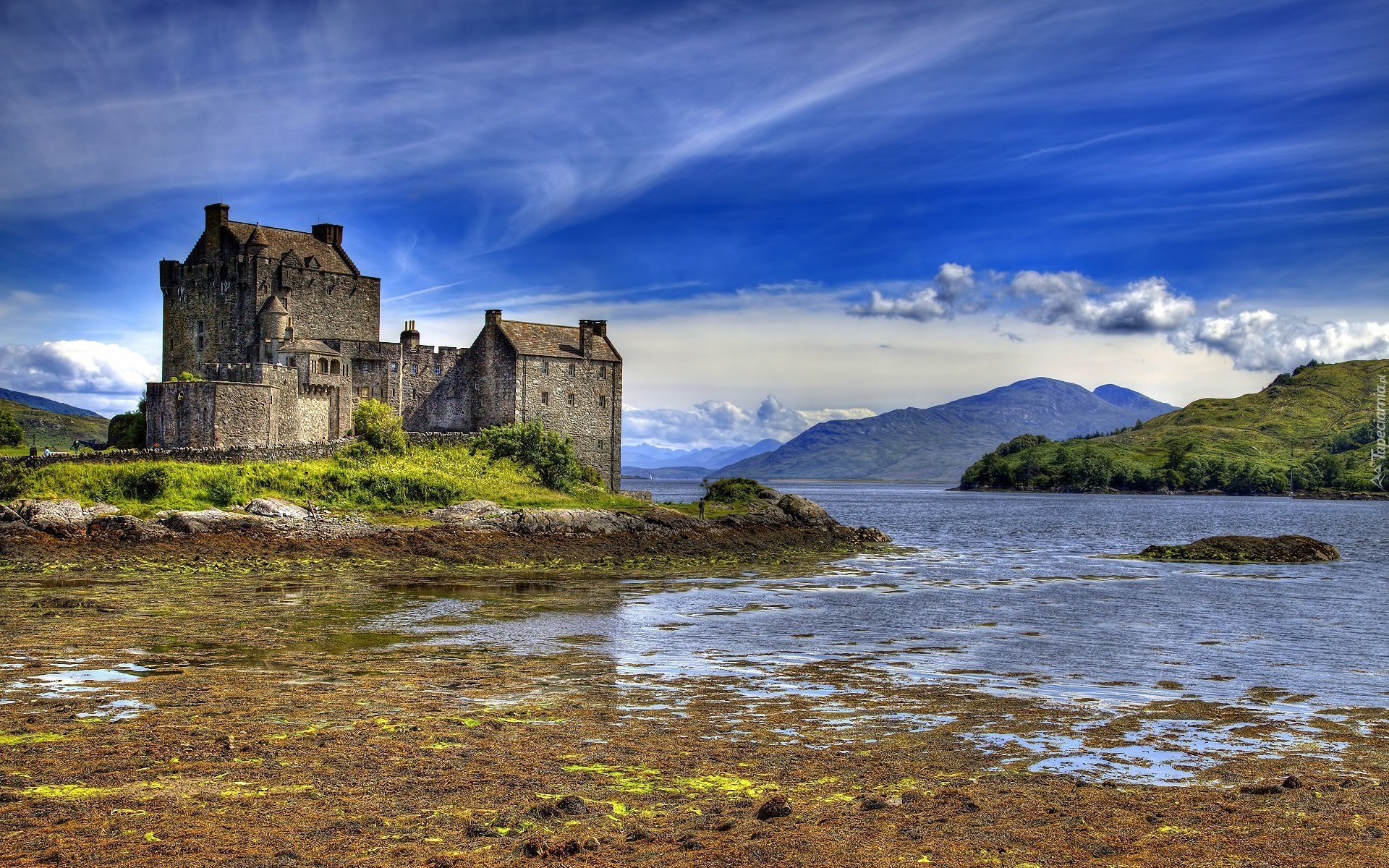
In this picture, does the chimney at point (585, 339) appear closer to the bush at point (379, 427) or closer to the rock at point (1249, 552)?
the bush at point (379, 427)

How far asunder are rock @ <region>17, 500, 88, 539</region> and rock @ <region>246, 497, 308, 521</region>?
660 cm

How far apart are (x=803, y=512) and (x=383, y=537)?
29751 millimetres

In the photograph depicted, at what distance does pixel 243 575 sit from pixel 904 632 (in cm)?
2372

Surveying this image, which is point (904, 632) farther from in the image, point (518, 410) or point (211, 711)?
point (518, 410)

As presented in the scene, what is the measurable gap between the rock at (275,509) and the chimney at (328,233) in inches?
915

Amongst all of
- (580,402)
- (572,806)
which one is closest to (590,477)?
(580,402)

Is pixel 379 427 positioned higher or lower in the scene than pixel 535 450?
higher

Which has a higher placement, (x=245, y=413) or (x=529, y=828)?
(x=245, y=413)

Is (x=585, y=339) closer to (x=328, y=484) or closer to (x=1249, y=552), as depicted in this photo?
(x=328, y=484)

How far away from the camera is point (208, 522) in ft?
146

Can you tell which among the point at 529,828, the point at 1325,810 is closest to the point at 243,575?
the point at 529,828

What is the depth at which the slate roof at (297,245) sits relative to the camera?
62.3 metres

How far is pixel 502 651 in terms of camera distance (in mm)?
22453

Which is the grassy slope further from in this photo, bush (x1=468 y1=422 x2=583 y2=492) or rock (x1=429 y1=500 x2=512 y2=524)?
rock (x1=429 y1=500 x2=512 y2=524)
